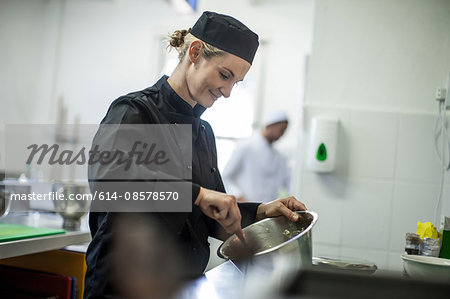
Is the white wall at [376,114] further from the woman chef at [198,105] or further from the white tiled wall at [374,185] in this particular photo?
the woman chef at [198,105]

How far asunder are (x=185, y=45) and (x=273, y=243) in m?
0.62

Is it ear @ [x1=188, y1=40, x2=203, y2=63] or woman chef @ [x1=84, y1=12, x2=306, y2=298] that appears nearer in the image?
woman chef @ [x1=84, y1=12, x2=306, y2=298]

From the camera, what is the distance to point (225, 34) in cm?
132

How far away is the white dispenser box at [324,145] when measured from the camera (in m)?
1.93

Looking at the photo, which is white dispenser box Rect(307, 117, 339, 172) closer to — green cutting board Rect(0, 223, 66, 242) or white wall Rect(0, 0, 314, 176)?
green cutting board Rect(0, 223, 66, 242)

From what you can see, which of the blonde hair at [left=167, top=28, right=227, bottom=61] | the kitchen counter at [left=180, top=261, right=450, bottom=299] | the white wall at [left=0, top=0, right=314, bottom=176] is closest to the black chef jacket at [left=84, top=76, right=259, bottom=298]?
the blonde hair at [left=167, top=28, right=227, bottom=61]

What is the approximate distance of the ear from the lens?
1308 mm

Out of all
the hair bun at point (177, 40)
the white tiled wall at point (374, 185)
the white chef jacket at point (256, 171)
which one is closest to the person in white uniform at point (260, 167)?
the white chef jacket at point (256, 171)

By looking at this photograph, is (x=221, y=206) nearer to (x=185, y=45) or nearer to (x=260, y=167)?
(x=185, y=45)

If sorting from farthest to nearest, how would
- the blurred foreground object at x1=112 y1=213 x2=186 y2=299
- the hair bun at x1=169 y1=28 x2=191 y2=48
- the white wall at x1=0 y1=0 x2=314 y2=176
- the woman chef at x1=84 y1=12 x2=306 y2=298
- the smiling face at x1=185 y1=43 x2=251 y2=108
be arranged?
the white wall at x1=0 y1=0 x2=314 y2=176, the hair bun at x1=169 y1=28 x2=191 y2=48, the smiling face at x1=185 y1=43 x2=251 y2=108, the woman chef at x1=84 y1=12 x2=306 y2=298, the blurred foreground object at x1=112 y1=213 x2=186 y2=299

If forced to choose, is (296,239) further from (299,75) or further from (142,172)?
(299,75)

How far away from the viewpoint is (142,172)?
3.29ft

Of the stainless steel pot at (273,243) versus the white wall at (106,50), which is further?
the white wall at (106,50)

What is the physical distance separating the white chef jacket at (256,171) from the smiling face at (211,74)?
2.40 meters
